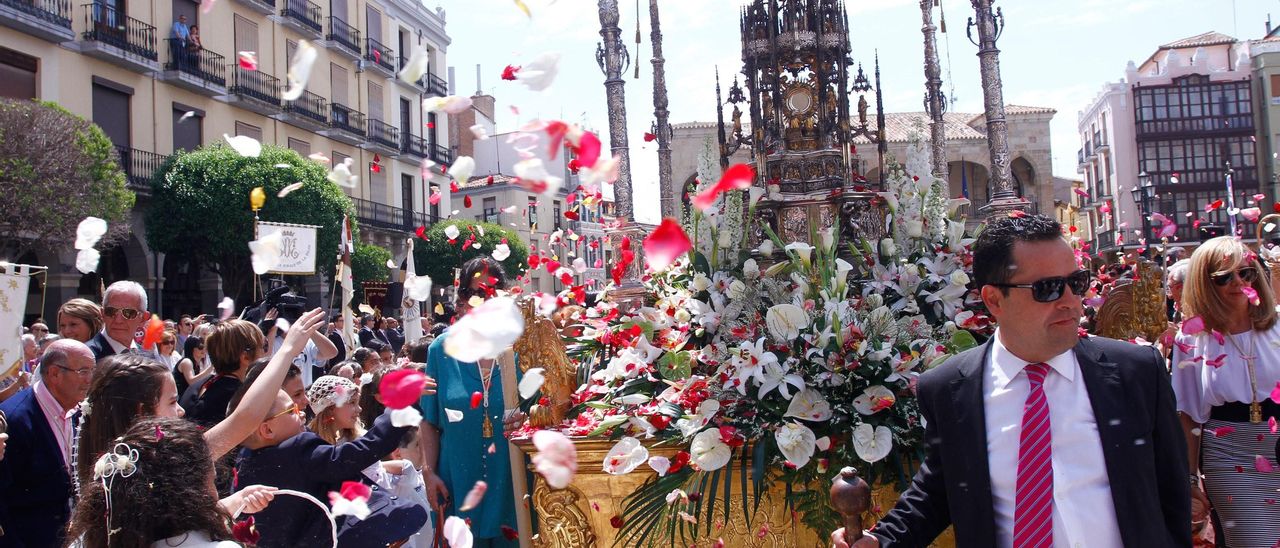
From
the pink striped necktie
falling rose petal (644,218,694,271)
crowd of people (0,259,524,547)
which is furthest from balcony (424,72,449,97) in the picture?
the pink striped necktie

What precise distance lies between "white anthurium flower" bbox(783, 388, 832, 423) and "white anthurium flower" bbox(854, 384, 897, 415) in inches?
4.1

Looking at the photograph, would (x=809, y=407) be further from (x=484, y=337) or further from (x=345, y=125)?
(x=345, y=125)

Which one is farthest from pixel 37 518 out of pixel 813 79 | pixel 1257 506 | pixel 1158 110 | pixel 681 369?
pixel 1158 110

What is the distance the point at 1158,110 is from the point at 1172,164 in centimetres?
240

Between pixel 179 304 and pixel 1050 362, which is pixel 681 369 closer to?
pixel 1050 362

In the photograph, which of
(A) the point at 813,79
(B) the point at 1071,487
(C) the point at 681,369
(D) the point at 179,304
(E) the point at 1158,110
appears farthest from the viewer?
(E) the point at 1158,110

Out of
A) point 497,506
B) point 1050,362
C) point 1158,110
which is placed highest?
point 1158,110

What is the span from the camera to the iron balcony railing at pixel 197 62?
23328 millimetres

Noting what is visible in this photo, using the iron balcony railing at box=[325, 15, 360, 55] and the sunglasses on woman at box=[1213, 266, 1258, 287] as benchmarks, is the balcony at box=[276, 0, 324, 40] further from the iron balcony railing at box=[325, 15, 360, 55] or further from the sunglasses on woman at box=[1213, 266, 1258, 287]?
the sunglasses on woman at box=[1213, 266, 1258, 287]

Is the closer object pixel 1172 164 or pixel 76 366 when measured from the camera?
pixel 76 366

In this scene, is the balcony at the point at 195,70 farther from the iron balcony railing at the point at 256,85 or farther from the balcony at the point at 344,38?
the balcony at the point at 344,38

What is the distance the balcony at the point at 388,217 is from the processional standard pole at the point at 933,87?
19.0 meters

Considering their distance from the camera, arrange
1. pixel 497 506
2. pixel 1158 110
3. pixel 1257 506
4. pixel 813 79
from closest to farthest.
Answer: pixel 1257 506 < pixel 497 506 < pixel 813 79 < pixel 1158 110

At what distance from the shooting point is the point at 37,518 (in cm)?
377
